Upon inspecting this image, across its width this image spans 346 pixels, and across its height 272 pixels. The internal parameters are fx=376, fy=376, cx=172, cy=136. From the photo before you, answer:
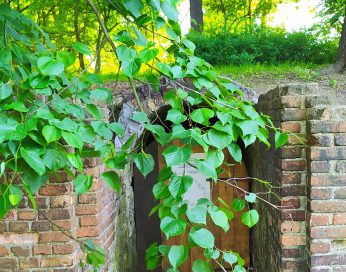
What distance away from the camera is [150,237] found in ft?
16.1

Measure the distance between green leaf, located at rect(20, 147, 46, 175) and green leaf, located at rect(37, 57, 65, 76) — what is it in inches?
13.3

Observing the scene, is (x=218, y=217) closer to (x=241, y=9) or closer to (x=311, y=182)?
(x=311, y=182)

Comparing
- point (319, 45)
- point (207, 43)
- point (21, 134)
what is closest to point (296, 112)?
point (21, 134)

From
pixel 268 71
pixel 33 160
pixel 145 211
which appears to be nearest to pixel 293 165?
pixel 33 160

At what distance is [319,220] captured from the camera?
2.55 m

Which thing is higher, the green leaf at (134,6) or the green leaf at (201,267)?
the green leaf at (134,6)

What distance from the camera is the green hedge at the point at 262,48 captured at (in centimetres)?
707

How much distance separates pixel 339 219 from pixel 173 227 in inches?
56.5

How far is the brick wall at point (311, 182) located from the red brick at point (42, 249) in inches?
64.3

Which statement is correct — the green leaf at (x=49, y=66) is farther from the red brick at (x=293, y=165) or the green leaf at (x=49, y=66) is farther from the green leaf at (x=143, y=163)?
the red brick at (x=293, y=165)

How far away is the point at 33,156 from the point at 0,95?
366 mm

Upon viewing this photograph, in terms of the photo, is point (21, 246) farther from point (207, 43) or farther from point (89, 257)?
point (207, 43)

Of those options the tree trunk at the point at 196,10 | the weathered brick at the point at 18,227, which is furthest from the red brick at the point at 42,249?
the tree trunk at the point at 196,10

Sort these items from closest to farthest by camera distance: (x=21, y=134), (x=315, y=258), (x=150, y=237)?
(x=21, y=134)
(x=315, y=258)
(x=150, y=237)
